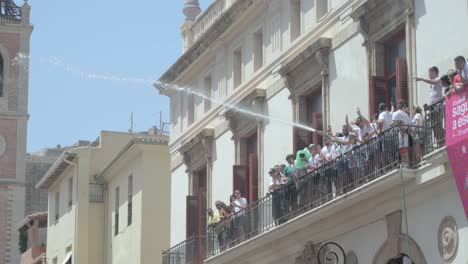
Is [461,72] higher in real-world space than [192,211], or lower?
lower

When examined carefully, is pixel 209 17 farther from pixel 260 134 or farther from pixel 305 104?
pixel 305 104

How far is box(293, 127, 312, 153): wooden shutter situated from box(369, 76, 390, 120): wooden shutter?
13.0ft

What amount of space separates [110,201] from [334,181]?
86.4ft

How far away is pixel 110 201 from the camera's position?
5162 centimetres

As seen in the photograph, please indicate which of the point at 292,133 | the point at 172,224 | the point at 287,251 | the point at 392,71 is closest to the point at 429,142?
the point at 392,71

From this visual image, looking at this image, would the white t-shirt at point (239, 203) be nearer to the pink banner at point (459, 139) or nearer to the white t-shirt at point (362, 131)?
the white t-shirt at point (362, 131)

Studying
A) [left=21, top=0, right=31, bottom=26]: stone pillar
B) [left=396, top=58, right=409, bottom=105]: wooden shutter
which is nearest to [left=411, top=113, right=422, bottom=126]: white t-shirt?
[left=396, top=58, right=409, bottom=105]: wooden shutter

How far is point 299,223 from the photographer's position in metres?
27.4

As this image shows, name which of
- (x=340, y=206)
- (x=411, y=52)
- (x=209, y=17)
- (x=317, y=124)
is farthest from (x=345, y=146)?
(x=209, y=17)

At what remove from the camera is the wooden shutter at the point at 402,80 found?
85.5 ft

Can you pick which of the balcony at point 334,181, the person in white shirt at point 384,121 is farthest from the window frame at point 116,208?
the person in white shirt at point 384,121

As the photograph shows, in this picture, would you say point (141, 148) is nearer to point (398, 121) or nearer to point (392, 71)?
point (392, 71)

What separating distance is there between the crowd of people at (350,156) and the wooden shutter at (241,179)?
2470mm

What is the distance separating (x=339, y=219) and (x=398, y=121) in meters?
3.34
